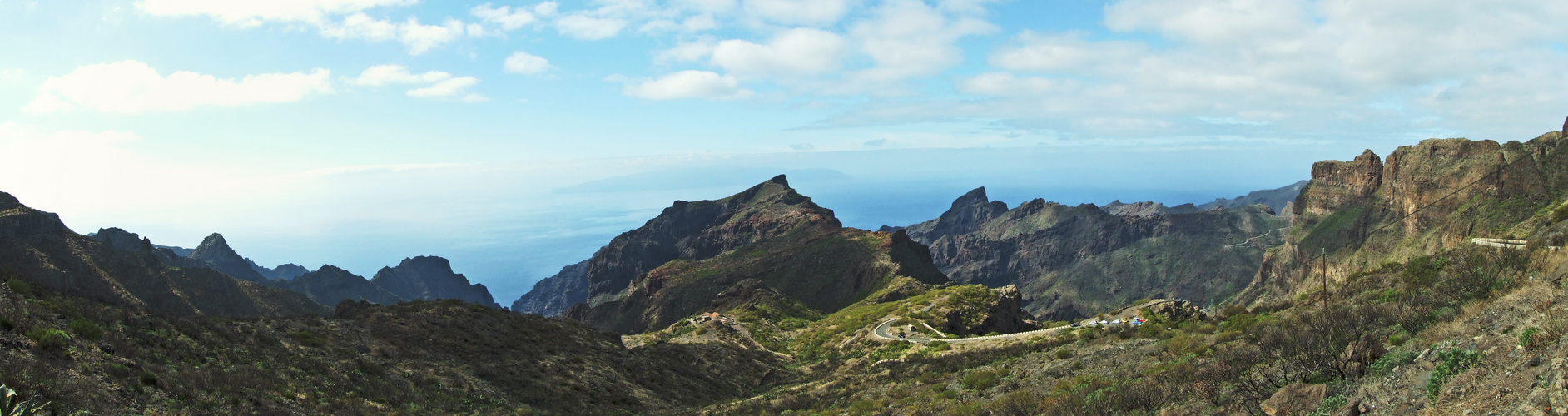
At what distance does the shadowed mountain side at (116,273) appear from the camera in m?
78.5

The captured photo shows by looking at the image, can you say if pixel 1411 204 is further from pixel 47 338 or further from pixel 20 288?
pixel 20 288

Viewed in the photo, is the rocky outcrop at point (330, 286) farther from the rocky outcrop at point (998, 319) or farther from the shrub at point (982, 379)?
the shrub at point (982, 379)

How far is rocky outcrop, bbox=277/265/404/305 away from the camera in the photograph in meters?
180

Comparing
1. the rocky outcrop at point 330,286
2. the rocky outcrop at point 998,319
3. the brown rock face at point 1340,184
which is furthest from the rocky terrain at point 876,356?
the rocky outcrop at point 330,286

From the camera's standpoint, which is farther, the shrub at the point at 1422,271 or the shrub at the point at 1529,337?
the shrub at the point at 1422,271

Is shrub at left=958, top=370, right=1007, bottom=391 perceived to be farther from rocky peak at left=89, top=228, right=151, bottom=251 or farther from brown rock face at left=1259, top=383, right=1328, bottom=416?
rocky peak at left=89, top=228, right=151, bottom=251

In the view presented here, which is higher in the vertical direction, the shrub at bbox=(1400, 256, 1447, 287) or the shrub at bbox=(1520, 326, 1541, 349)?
the shrub at bbox=(1520, 326, 1541, 349)

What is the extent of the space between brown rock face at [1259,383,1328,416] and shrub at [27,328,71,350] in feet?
98.9

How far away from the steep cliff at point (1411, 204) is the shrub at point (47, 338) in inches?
3210

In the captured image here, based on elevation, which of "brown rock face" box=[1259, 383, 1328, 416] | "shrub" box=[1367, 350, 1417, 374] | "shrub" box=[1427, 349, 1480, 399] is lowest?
"brown rock face" box=[1259, 383, 1328, 416]

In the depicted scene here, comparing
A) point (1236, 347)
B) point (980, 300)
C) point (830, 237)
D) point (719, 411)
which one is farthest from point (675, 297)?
point (1236, 347)

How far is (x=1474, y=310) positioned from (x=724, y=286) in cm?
12740

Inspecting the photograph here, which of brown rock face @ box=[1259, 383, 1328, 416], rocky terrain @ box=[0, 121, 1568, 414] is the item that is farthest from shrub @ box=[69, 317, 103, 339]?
brown rock face @ box=[1259, 383, 1328, 416]

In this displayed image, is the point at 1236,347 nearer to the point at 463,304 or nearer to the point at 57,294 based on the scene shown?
the point at 57,294
